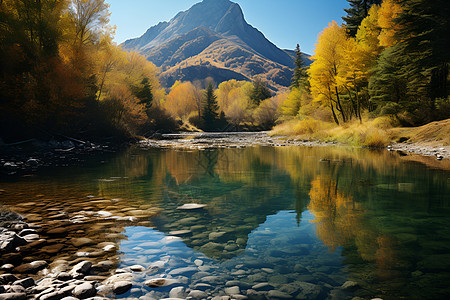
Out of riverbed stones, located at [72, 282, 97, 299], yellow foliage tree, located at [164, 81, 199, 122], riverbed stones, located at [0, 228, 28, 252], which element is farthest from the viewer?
yellow foliage tree, located at [164, 81, 199, 122]

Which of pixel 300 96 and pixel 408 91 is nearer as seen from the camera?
pixel 408 91

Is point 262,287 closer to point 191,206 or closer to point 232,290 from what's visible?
point 232,290

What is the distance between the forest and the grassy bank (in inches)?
5.2

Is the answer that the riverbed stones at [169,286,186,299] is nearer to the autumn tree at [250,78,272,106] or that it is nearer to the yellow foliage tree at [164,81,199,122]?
the autumn tree at [250,78,272,106]

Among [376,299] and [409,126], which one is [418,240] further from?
[409,126]

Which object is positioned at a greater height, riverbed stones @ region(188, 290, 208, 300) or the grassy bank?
the grassy bank

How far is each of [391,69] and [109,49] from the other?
2933 cm

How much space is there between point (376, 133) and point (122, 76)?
29.8 metres

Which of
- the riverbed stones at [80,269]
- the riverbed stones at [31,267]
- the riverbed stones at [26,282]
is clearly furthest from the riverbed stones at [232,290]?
the riverbed stones at [31,267]

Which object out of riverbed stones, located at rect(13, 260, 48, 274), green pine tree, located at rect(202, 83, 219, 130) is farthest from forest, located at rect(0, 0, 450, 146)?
green pine tree, located at rect(202, 83, 219, 130)

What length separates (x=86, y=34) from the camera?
30047 mm

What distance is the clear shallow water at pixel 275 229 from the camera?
3463 mm

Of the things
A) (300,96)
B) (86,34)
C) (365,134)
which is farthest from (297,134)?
(86,34)

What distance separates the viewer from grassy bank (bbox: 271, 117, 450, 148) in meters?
18.6
